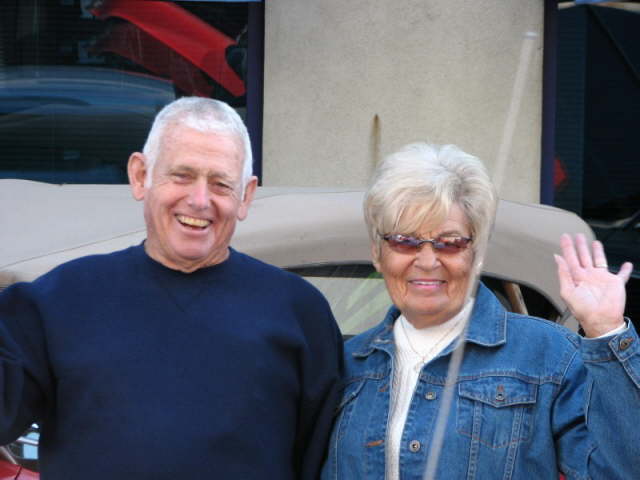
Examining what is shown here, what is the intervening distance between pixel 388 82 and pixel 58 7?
7.72ft

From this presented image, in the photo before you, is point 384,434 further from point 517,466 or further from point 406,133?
point 406,133

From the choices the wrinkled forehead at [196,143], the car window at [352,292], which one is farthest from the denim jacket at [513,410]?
the car window at [352,292]

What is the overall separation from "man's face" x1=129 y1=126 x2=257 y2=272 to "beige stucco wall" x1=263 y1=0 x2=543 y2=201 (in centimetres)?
432

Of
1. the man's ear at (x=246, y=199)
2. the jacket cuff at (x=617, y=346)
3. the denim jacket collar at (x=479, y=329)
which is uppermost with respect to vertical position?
the man's ear at (x=246, y=199)

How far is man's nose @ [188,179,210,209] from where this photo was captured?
2.40m

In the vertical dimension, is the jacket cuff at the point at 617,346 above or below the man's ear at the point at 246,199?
below

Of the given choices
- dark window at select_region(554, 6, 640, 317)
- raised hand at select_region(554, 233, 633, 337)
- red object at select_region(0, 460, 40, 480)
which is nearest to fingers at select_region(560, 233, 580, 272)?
raised hand at select_region(554, 233, 633, 337)

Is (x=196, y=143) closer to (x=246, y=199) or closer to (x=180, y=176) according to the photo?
(x=180, y=176)

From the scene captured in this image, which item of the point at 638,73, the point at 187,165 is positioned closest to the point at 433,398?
the point at 187,165

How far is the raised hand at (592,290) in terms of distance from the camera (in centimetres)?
197

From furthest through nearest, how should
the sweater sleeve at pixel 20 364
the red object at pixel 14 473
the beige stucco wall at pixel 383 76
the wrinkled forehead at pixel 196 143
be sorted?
the beige stucco wall at pixel 383 76, the red object at pixel 14 473, the wrinkled forehead at pixel 196 143, the sweater sleeve at pixel 20 364

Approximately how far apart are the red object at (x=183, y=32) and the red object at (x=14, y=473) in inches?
171

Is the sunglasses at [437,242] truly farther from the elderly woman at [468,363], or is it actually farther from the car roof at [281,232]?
the car roof at [281,232]

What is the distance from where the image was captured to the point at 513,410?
2164mm
